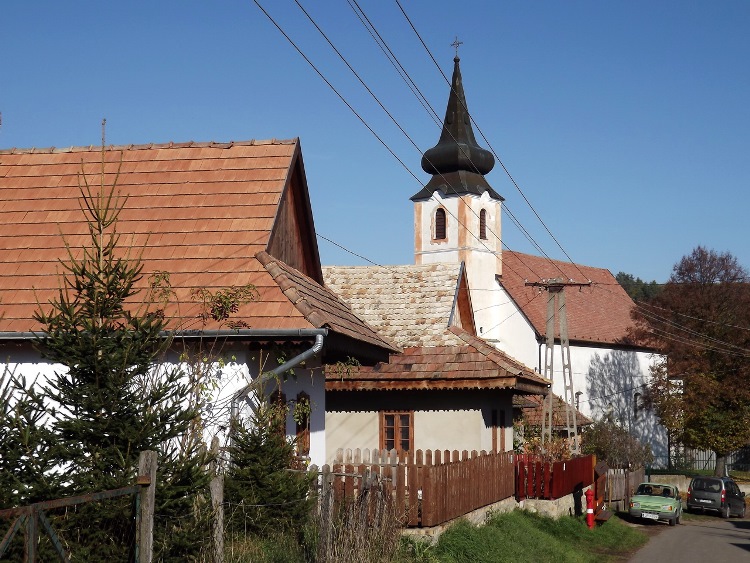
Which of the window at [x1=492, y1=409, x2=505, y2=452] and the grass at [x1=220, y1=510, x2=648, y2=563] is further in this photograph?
the window at [x1=492, y1=409, x2=505, y2=452]

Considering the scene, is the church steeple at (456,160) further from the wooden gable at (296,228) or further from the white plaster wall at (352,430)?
the wooden gable at (296,228)

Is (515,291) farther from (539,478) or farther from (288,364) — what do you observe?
(288,364)

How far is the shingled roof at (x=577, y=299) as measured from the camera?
54562 millimetres

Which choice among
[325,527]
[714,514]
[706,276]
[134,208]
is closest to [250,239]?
[134,208]

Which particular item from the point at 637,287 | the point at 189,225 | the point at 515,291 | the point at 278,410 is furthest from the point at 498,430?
the point at 637,287

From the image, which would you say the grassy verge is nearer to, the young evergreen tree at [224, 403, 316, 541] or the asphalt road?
the asphalt road

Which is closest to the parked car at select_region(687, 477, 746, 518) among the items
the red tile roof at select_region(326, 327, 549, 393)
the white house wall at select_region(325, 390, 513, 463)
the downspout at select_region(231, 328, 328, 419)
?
the white house wall at select_region(325, 390, 513, 463)

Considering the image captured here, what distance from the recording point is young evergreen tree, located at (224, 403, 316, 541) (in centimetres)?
1123

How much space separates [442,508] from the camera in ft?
50.6

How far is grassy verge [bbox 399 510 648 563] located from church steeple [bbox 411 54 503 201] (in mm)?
34434

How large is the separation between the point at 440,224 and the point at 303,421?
4595cm

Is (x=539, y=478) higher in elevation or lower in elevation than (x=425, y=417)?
lower

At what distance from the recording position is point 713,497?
34.2 metres

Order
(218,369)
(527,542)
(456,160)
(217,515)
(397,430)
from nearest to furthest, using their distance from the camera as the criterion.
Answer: (217,515)
(218,369)
(527,542)
(397,430)
(456,160)
